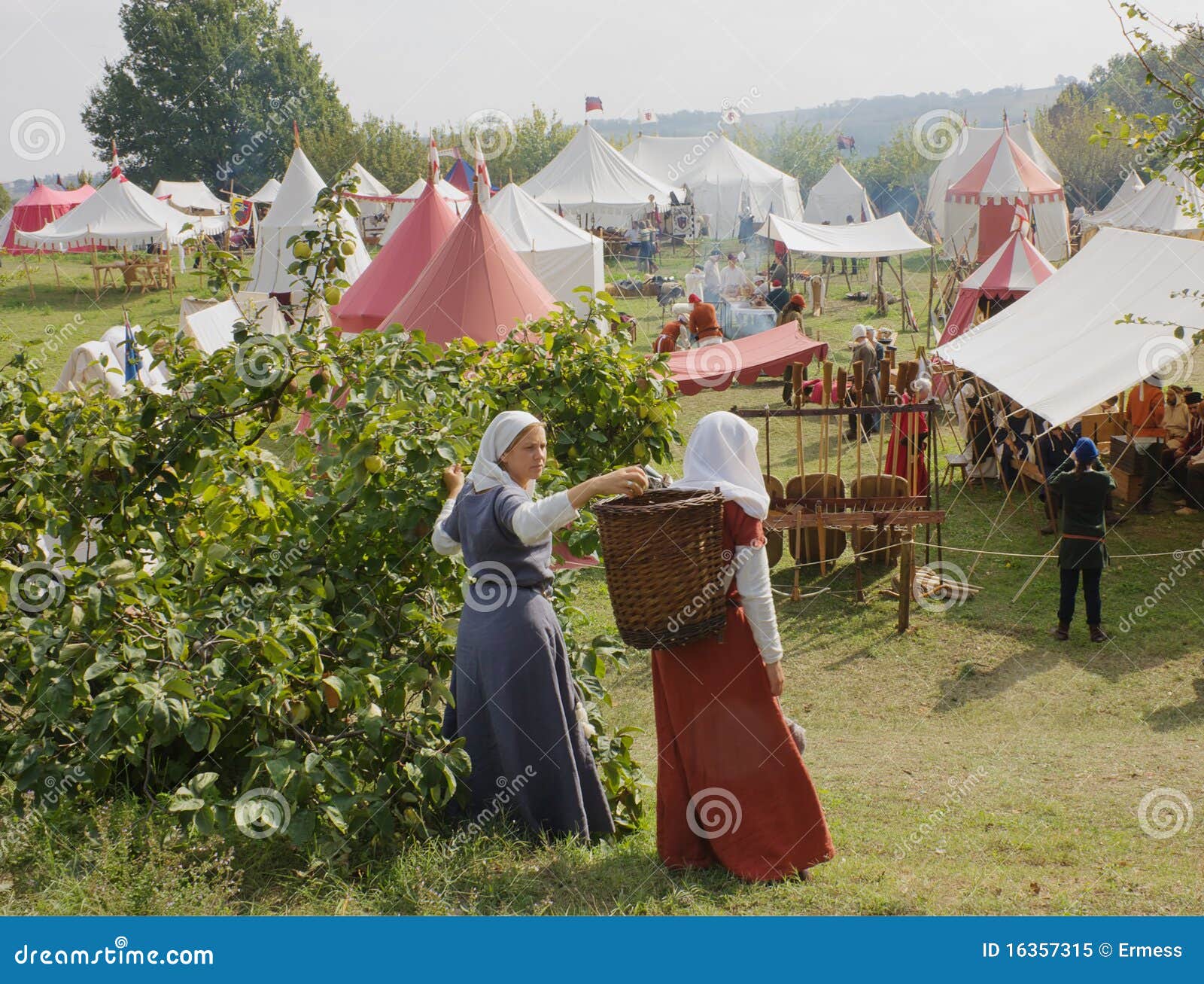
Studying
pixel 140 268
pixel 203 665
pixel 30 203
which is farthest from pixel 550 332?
pixel 30 203

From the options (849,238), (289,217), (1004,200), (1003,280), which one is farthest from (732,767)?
(1004,200)

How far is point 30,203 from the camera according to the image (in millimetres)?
31984

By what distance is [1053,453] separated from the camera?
30.0ft

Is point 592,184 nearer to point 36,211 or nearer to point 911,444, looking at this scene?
point 36,211

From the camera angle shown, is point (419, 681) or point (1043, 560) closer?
point (419, 681)

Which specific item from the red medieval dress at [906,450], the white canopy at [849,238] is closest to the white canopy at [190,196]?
the white canopy at [849,238]

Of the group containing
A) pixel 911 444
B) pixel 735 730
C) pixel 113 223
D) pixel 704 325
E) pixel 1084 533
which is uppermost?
pixel 113 223

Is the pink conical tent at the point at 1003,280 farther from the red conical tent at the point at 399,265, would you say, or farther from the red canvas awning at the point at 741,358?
the red conical tent at the point at 399,265

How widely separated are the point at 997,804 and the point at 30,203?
33880mm

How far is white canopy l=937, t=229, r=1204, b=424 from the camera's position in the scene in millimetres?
7875

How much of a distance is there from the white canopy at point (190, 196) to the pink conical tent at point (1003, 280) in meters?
26.3

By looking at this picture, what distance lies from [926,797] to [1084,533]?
119 inches

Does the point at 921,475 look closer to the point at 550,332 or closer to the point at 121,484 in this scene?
the point at 550,332

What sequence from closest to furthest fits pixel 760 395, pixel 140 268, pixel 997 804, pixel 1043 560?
pixel 997 804
pixel 1043 560
pixel 760 395
pixel 140 268
